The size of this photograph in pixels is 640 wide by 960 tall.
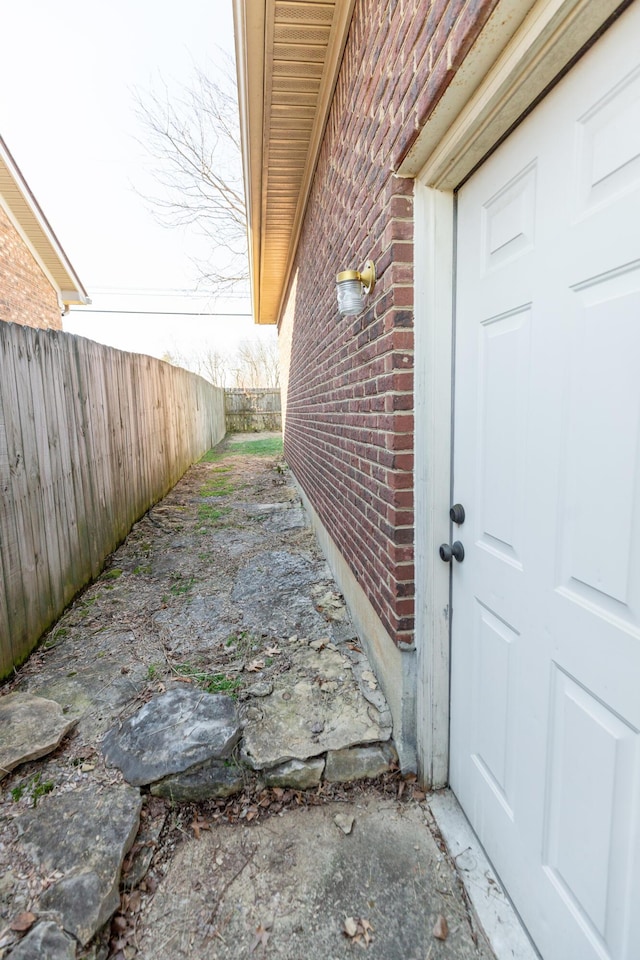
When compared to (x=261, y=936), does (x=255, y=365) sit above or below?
above

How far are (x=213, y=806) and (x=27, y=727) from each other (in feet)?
2.95

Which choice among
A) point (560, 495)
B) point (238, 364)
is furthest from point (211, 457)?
point (238, 364)

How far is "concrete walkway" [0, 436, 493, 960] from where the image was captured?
4.38ft

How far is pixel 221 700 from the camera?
211 centimetres

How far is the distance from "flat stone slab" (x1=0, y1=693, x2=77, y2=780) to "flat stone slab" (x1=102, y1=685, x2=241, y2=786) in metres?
0.22

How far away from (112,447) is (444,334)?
3.61 metres

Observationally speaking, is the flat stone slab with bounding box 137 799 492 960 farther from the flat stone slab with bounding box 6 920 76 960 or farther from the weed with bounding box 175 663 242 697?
the weed with bounding box 175 663 242 697

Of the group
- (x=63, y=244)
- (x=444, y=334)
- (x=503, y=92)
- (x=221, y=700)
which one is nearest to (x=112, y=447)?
(x=221, y=700)

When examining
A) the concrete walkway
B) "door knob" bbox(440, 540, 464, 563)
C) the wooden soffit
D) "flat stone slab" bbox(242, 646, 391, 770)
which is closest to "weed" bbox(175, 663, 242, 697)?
the concrete walkway

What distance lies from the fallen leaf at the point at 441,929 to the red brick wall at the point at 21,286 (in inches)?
364

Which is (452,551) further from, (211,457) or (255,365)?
(255,365)

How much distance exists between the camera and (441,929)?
1.33 m

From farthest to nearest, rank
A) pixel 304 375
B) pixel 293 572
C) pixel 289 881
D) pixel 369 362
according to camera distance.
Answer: pixel 304 375, pixel 293 572, pixel 369 362, pixel 289 881

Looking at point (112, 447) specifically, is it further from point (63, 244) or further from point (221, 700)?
point (63, 244)
